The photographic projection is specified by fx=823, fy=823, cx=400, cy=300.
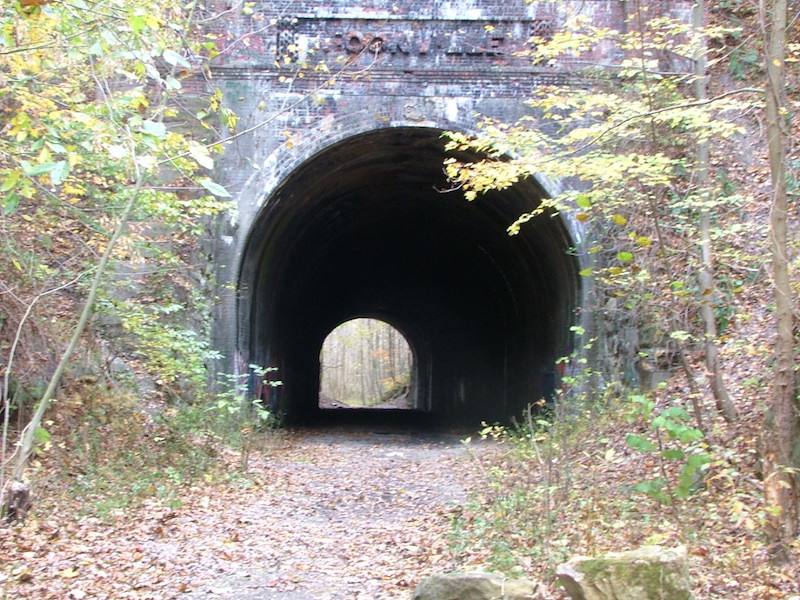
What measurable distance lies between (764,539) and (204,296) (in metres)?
7.74

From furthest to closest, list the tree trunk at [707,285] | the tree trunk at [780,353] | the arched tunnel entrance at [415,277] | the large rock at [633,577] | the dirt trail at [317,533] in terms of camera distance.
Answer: the arched tunnel entrance at [415,277], the tree trunk at [707,285], the dirt trail at [317,533], the tree trunk at [780,353], the large rock at [633,577]

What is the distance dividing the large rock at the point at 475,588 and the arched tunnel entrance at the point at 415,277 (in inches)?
286

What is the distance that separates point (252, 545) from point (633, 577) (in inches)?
125

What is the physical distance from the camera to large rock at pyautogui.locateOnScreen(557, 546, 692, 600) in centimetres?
397

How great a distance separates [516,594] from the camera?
4.17 meters

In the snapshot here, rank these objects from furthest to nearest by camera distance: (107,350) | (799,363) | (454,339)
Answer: (454,339), (107,350), (799,363)

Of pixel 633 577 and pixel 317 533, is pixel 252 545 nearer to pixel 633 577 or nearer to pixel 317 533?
pixel 317 533

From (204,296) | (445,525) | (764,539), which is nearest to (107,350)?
(204,296)

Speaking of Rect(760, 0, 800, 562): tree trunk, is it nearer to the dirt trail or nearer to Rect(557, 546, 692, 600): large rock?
Rect(557, 546, 692, 600): large rock

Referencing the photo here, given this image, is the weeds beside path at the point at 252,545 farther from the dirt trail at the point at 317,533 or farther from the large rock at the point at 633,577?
the large rock at the point at 633,577

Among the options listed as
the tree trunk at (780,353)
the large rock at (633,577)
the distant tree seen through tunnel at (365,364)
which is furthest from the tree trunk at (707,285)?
the distant tree seen through tunnel at (365,364)

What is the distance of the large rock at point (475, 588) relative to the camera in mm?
4168

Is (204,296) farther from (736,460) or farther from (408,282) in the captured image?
(408,282)

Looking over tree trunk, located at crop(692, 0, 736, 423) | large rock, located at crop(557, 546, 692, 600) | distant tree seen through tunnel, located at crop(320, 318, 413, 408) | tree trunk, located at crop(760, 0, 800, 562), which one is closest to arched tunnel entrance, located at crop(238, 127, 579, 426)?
tree trunk, located at crop(692, 0, 736, 423)
